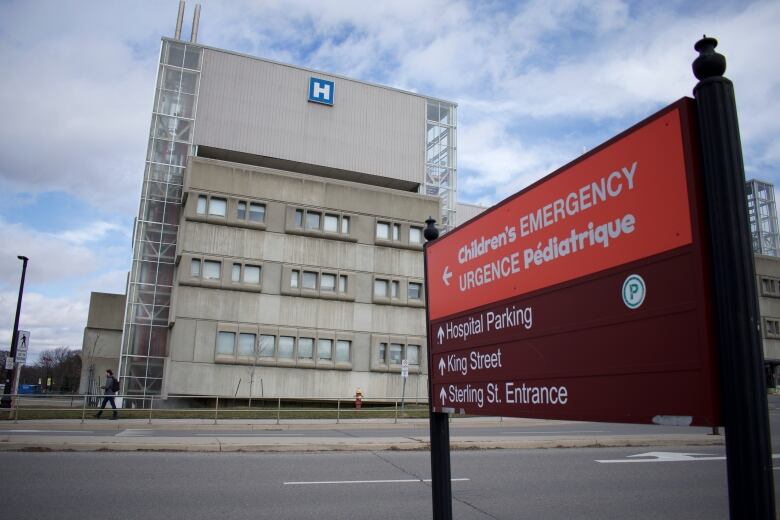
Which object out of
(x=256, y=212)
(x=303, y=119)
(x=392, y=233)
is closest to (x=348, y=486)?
(x=256, y=212)

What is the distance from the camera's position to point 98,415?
21.7 meters

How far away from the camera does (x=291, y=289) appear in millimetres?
35125

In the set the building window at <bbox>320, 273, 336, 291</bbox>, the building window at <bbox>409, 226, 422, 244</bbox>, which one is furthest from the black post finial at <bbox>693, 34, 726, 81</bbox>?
the building window at <bbox>409, 226, 422, 244</bbox>

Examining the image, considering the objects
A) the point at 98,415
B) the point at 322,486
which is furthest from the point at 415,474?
the point at 98,415

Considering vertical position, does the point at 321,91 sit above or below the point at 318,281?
above

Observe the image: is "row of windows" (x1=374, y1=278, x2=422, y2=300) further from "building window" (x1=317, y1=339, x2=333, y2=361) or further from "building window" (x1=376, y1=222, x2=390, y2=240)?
"building window" (x1=317, y1=339, x2=333, y2=361)

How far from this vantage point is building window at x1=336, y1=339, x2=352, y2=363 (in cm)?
3584

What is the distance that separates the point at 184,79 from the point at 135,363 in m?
19.8

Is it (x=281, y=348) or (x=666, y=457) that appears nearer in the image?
(x=666, y=457)

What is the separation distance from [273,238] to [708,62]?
34.4 meters

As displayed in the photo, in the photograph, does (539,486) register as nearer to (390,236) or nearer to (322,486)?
(322,486)

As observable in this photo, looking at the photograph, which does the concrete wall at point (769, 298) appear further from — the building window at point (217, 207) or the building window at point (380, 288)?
the building window at point (217, 207)

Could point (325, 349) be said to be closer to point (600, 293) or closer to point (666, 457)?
point (666, 457)

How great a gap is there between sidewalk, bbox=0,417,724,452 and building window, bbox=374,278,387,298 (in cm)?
1601
